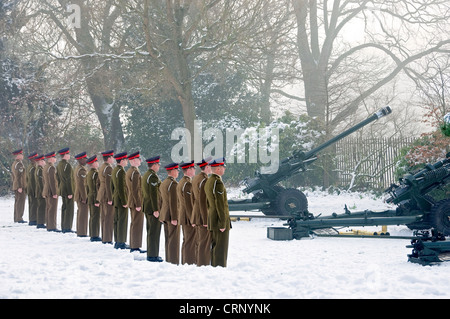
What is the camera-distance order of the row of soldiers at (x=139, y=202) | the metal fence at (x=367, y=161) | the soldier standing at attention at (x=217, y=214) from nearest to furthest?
1. the soldier standing at attention at (x=217, y=214)
2. the row of soldiers at (x=139, y=202)
3. the metal fence at (x=367, y=161)

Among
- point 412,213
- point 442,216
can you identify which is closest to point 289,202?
point 412,213

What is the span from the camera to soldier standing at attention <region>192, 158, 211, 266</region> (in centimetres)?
885

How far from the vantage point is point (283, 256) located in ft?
32.6

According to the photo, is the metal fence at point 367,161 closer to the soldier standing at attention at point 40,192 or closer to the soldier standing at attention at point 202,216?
the soldier standing at attention at point 40,192

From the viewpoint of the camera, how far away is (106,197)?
1194cm

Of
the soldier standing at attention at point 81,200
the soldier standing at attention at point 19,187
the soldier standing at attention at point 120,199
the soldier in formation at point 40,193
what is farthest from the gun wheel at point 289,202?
the soldier standing at attention at point 19,187

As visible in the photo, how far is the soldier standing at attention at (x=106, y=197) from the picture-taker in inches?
464

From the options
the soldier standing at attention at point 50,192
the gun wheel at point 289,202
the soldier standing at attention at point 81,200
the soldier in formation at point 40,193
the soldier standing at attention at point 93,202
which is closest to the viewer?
the soldier standing at attention at point 93,202

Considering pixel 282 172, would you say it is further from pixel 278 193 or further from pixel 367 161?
pixel 367 161

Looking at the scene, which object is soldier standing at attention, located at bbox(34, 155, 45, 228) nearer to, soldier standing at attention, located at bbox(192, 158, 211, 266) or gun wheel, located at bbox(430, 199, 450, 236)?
soldier standing at attention, located at bbox(192, 158, 211, 266)

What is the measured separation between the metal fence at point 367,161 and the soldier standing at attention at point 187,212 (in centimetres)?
1239

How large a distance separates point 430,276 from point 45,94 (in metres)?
18.9

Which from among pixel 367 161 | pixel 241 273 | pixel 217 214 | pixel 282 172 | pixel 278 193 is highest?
pixel 367 161

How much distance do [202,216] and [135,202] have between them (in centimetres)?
217
